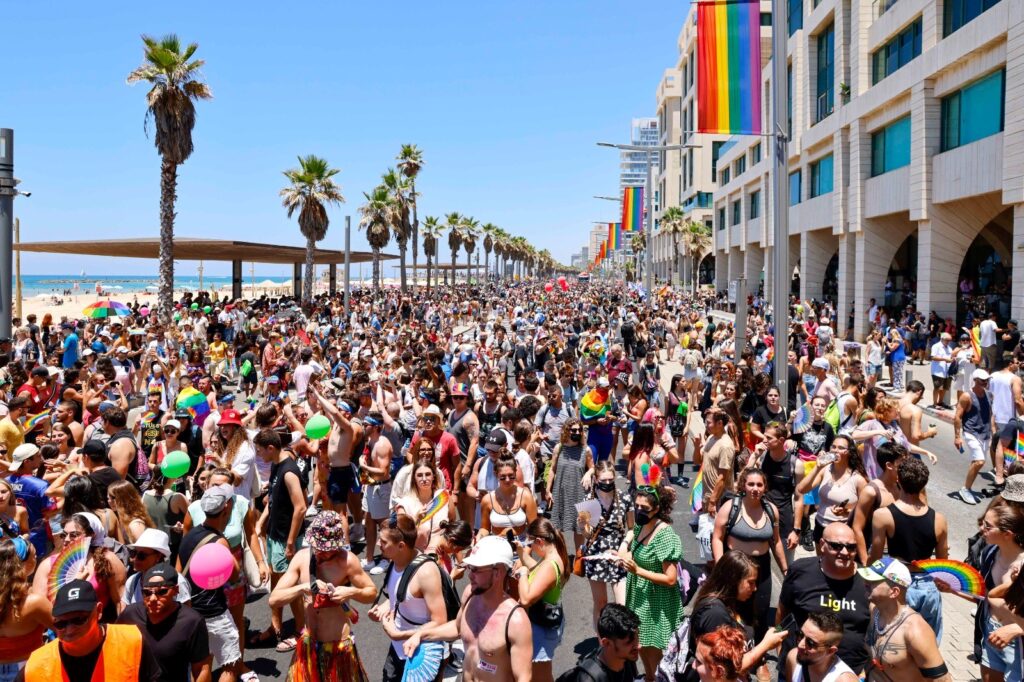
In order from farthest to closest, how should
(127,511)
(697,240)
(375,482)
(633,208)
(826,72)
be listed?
(697,240), (633,208), (826,72), (375,482), (127,511)

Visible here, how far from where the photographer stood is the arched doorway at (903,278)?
31025 millimetres

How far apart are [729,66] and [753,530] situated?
30.6 feet

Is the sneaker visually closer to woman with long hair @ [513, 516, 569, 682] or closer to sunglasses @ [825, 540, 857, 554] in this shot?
sunglasses @ [825, 540, 857, 554]

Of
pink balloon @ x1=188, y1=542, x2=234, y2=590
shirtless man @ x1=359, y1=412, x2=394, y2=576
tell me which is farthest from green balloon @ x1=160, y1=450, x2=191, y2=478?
pink balloon @ x1=188, y1=542, x2=234, y2=590

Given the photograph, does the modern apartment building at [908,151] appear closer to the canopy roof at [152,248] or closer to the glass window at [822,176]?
the glass window at [822,176]

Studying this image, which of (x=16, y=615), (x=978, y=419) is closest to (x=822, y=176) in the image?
(x=978, y=419)

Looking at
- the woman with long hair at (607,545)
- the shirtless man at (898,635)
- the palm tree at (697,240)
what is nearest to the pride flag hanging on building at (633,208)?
the palm tree at (697,240)

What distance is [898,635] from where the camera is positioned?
150 inches

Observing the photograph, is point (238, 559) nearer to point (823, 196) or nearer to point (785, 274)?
point (785, 274)

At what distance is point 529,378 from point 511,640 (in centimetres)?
691

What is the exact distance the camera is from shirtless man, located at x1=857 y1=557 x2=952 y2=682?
3740mm

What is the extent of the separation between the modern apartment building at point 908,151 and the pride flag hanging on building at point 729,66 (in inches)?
272

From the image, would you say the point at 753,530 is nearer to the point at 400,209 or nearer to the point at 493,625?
the point at 493,625

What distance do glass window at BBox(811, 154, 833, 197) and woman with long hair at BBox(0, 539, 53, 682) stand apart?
3411 centimetres
